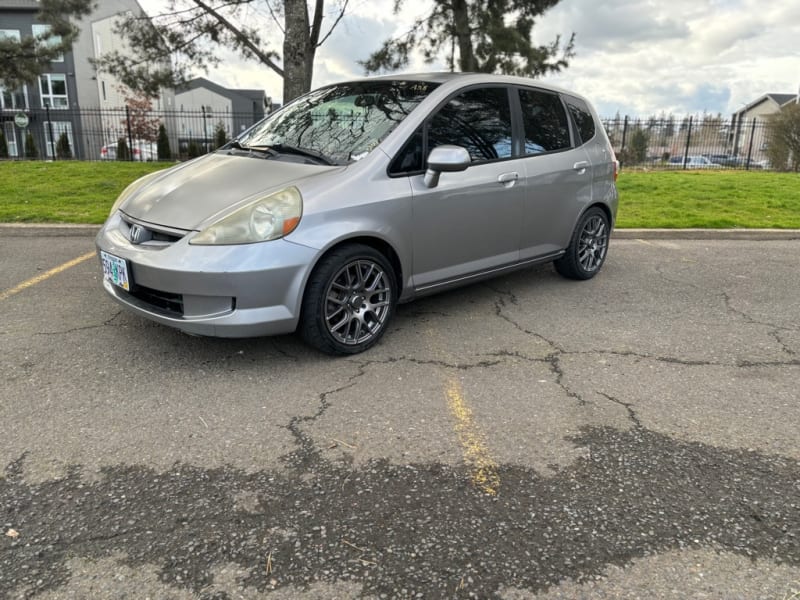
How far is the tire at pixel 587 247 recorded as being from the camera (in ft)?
17.9

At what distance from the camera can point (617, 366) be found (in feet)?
12.5

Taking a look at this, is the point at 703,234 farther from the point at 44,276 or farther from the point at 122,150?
the point at 122,150

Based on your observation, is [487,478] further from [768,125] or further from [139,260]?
[768,125]

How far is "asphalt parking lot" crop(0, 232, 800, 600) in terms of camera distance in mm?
2068

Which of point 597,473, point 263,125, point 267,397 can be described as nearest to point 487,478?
point 597,473

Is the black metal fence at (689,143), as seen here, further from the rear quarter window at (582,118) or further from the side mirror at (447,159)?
the side mirror at (447,159)

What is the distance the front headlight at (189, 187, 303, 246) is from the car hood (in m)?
0.10

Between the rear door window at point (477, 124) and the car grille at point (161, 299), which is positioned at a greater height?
the rear door window at point (477, 124)

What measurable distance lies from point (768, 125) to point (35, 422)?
1026 inches

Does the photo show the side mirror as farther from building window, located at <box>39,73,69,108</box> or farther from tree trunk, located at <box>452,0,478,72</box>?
building window, located at <box>39,73,69,108</box>

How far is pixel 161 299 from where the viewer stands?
354 centimetres

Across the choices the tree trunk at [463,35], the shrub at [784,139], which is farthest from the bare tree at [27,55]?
the shrub at [784,139]

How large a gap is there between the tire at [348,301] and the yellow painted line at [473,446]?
0.73 metres

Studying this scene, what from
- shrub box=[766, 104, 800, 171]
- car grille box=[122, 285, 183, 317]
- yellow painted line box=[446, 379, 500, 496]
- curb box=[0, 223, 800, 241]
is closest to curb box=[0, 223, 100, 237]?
curb box=[0, 223, 800, 241]
